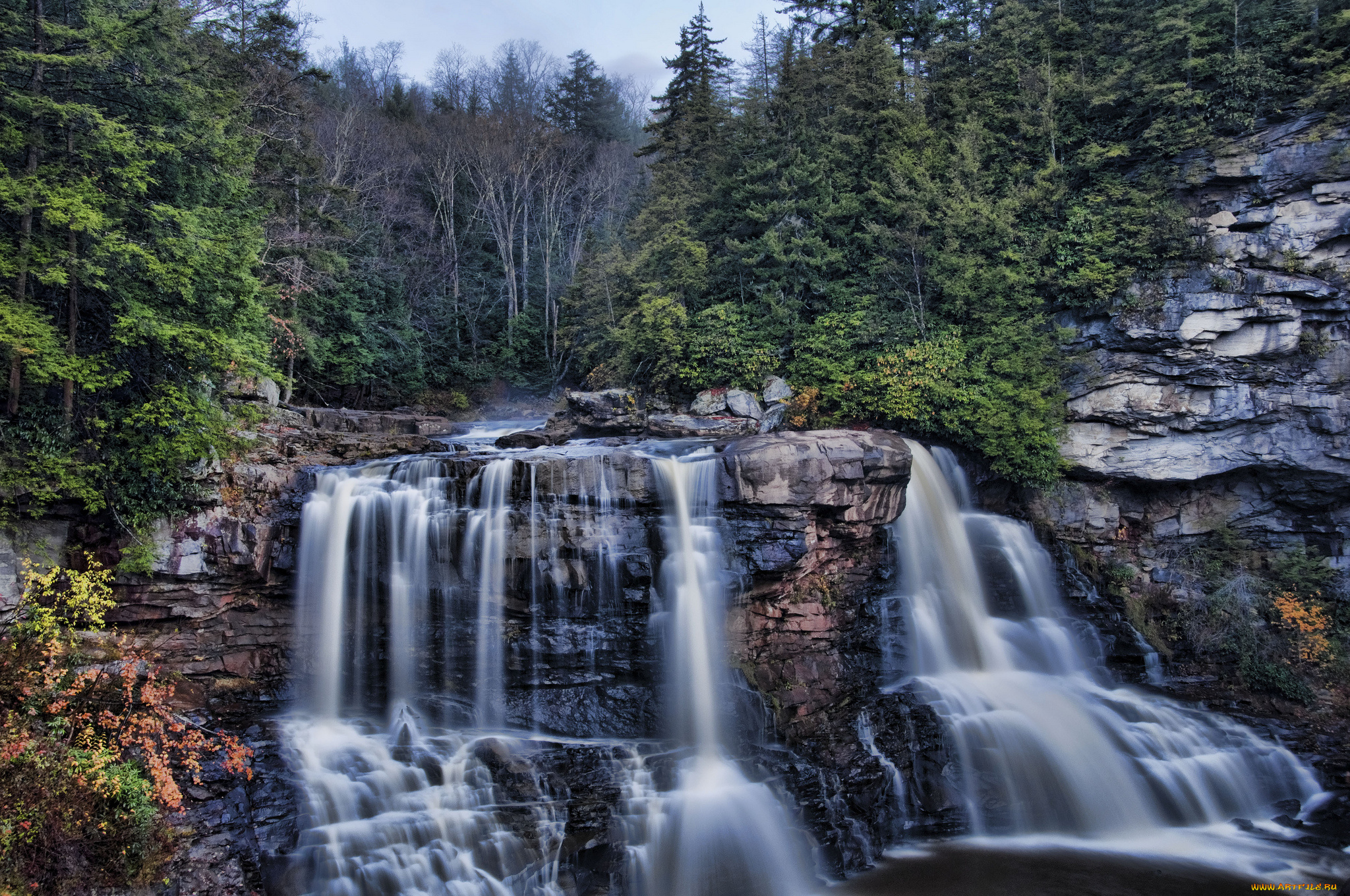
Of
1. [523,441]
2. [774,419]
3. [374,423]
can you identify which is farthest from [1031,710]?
[374,423]

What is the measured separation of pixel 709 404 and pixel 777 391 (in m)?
1.98

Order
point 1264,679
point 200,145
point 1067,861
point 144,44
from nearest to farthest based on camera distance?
point 1067,861
point 144,44
point 200,145
point 1264,679

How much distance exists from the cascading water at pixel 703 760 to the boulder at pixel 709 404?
576 cm

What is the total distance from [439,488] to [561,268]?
22378 mm

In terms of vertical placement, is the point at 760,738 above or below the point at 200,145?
below

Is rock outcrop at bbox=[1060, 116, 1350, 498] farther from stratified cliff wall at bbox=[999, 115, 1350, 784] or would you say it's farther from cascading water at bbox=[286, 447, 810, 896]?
cascading water at bbox=[286, 447, 810, 896]

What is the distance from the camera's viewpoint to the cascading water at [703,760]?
9.34 metres

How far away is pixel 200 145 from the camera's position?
1140 cm

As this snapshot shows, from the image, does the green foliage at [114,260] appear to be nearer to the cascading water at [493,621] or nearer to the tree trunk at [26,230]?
the tree trunk at [26,230]

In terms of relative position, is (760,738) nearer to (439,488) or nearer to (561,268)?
(439,488)

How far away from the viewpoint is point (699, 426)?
59.1ft

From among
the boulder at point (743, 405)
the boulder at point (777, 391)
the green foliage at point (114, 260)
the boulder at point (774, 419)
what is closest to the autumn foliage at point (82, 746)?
the green foliage at point (114, 260)

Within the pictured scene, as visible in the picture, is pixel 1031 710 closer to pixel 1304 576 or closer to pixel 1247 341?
pixel 1304 576

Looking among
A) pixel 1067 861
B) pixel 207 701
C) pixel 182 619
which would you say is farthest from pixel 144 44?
pixel 1067 861
